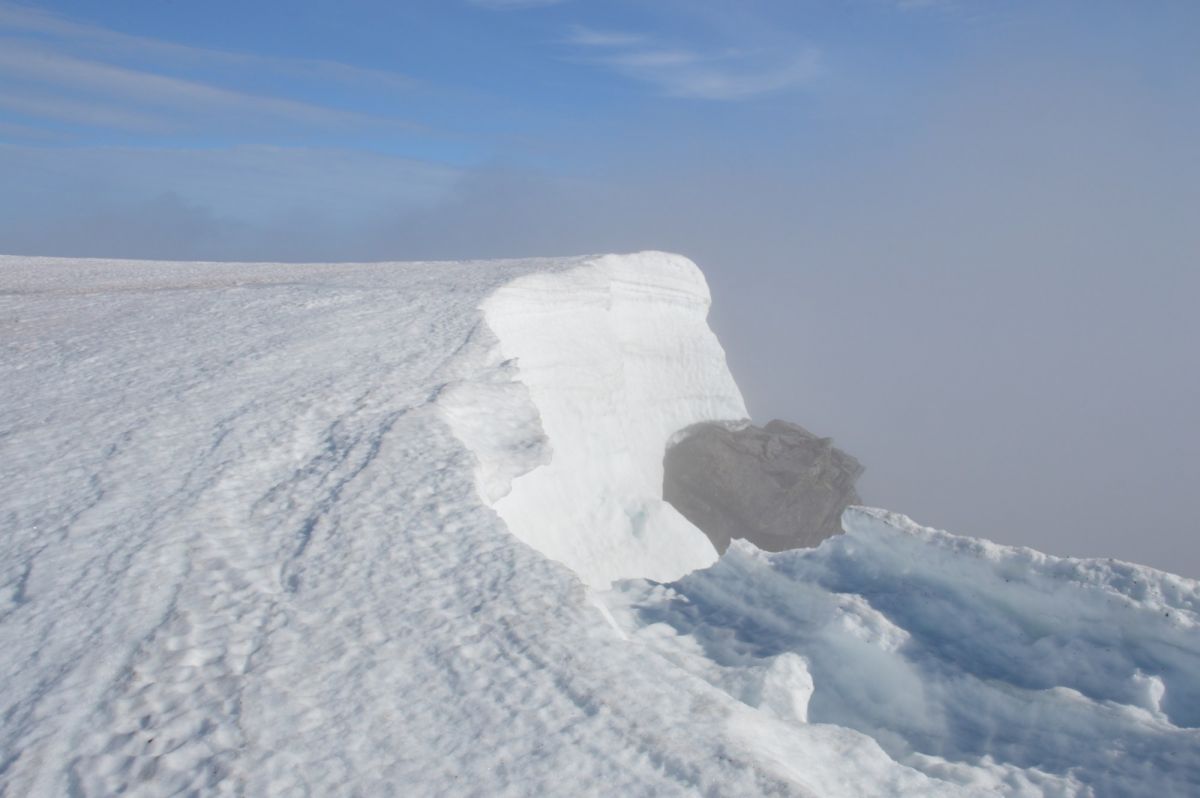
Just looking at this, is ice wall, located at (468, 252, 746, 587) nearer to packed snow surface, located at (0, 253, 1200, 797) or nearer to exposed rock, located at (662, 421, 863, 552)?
exposed rock, located at (662, 421, 863, 552)

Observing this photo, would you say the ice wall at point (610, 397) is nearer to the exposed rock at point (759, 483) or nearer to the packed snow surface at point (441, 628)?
the exposed rock at point (759, 483)

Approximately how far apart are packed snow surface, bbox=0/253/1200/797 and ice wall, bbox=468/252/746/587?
104 centimetres

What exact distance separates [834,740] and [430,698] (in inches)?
44.2

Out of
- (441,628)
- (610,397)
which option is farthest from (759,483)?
(441,628)

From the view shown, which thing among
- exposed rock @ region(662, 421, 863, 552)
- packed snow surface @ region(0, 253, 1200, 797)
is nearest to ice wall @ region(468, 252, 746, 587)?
exposed rock @ region(662, 421, 863, 552)

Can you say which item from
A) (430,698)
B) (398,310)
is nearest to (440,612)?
(430,698)

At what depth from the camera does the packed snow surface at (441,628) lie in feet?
6.69

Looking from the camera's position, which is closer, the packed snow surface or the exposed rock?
the packed snow surface

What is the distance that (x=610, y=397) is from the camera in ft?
26.8

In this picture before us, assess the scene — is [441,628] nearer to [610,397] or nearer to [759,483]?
[610,397]

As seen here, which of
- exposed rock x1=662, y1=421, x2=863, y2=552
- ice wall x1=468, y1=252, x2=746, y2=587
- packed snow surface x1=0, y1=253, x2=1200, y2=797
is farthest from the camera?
exposed rock x1=662, y1=421, x2=863, y2=552

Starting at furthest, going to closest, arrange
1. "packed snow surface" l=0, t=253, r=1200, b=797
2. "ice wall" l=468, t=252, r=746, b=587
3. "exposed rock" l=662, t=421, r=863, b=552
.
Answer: "exposed rock" l=662, t=421, r=863, b=552, "ice wall" l=468, t=252, r=746, b=587, "packed snow surface" l=0, t=253, r=1200, b=797

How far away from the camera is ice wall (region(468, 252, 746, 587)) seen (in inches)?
256

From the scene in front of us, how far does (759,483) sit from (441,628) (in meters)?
7.72
